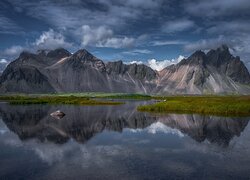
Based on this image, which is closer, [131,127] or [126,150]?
[126,150]

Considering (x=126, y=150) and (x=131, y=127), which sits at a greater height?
(x=126, y=150)

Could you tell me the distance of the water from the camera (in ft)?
92.6

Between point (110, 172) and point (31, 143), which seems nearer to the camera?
point (110, 172)

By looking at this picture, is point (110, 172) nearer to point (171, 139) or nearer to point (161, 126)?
point (171, 139)

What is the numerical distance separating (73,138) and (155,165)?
61.3 ft

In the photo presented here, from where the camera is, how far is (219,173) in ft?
91.8

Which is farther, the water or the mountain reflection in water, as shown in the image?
the mountain reflection in water

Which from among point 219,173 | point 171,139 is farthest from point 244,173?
point 171,139

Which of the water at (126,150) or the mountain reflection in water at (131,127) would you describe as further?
the mountain reflection in water at (131,127)

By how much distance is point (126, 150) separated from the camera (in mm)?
38094

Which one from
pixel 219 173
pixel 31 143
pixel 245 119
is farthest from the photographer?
pixel 245 119

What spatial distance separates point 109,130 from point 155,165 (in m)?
25.3

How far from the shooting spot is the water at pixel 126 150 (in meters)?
28.2

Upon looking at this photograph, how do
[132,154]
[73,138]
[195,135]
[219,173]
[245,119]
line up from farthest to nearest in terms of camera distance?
[245,119], [195,135], [73,138], [132,154], [219,173]
